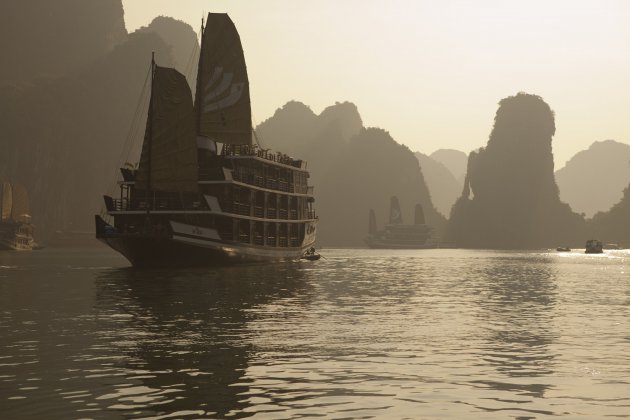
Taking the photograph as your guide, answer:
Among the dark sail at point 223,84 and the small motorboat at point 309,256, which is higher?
the dark sail at point 223,84

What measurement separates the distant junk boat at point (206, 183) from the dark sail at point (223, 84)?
0.09 m

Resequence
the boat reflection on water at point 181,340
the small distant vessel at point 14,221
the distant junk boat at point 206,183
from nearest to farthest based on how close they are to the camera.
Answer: the boat reflection on water at point 181,340
the distant junk boat at point 206,183
the small distant vessel at point 14,221

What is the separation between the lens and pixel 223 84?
3221 inches

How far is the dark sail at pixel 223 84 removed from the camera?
8088 centimetres

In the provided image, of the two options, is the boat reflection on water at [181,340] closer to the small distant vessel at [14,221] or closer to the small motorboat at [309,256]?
the small motorboat at [309,256]

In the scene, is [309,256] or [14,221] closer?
[309,256]

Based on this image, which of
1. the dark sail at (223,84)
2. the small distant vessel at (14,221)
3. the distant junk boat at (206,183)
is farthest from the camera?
the small distant vessel at (14,221)

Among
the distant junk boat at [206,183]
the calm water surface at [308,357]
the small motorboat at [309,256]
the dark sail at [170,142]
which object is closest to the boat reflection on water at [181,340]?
the calm water surface at [308,357]

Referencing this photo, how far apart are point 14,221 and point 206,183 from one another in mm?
93050

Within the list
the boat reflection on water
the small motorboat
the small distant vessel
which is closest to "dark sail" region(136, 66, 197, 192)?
the boat reflection on water

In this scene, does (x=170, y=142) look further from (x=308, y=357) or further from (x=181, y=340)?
(x=308, y=357)

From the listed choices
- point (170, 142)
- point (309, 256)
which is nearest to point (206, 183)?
point (170, 142)

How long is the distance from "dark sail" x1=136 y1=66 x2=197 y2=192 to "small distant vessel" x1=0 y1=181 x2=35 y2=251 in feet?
A: 290

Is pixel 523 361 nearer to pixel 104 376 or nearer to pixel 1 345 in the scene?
pixel 104 376
